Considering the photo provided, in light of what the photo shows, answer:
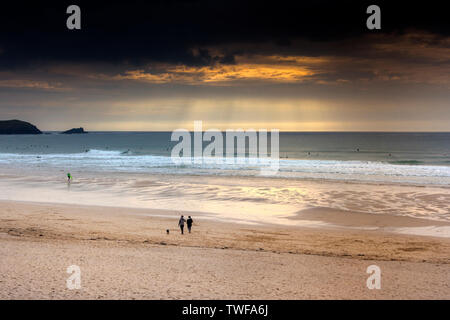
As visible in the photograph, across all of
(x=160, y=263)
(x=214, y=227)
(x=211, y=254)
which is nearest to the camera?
(x=160, y=263)

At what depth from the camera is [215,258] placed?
13922 millimetres

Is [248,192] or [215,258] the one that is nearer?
[215,258]

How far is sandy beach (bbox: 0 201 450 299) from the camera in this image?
10781mm

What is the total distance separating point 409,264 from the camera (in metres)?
13.4

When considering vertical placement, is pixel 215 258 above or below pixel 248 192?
below

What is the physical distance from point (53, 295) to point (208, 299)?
4517mm

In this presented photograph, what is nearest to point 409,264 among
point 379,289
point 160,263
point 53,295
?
point 379,289

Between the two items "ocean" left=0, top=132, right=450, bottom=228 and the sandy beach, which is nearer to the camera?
the sandy beach

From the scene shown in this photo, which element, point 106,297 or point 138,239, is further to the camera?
point 138,239

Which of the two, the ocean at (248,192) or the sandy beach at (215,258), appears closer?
the sandy beach at (215,258)

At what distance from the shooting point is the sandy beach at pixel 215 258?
10.8 m

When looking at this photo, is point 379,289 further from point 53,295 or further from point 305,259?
point 53,295
